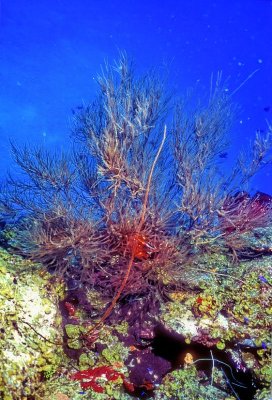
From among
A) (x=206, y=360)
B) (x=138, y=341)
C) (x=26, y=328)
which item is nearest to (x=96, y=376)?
(x=138, y=341)

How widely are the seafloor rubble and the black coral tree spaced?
1.13ft

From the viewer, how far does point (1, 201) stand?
17.4 ft

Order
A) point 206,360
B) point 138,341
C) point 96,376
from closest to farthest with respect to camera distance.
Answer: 1. point 96,376
2. point 206,360
3. point 138,341

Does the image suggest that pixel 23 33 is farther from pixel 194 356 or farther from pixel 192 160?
pixel 194 356

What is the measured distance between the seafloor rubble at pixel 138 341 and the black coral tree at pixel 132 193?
0.34m

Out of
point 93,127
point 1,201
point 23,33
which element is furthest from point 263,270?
point 23,33

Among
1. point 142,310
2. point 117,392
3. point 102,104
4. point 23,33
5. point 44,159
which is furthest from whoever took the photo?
point 23,33

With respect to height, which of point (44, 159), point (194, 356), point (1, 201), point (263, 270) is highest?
point (44, 159)

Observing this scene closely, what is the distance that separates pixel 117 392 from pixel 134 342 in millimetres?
749

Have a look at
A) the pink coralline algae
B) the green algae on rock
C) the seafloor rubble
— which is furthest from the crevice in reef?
the green algae on rock

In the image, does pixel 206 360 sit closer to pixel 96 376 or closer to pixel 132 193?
pixel 96 376

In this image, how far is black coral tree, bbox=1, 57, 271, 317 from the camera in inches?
185

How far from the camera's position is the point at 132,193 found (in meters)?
4.85

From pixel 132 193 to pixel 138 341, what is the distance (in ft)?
7.34
